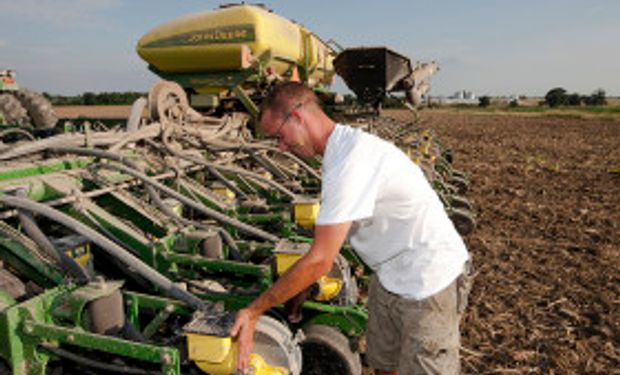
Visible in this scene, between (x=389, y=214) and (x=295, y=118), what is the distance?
1.73ft

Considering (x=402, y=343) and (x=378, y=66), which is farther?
(x=378, y=66)

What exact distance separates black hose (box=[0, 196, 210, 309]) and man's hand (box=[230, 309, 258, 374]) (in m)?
0.32

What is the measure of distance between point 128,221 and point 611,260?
4.85 metres

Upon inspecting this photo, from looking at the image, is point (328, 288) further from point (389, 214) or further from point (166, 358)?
point (166, 358)

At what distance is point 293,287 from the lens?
1.69 m

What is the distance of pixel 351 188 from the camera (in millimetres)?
1671

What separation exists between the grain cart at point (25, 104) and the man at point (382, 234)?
8.45 metres

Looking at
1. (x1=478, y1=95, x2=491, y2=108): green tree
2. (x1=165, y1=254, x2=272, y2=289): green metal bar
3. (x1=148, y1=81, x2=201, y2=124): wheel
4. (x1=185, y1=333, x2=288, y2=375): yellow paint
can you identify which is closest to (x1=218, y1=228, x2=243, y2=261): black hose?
(x1=165, y1=254, x2=272, y2=289): green metal bar

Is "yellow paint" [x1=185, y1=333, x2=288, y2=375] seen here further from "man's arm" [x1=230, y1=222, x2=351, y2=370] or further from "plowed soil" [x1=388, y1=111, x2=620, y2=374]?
"plowed soil" [x1=388, y1=111, x2=620, y2=374]

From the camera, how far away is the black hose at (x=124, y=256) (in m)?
2.10

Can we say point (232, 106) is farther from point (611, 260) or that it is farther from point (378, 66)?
point (611, 260)

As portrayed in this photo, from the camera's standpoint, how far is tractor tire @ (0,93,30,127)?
8547 millimetres

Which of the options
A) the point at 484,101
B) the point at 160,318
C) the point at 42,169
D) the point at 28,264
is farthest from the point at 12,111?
the point at 484,101

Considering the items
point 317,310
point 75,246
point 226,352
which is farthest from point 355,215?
point 75,246
